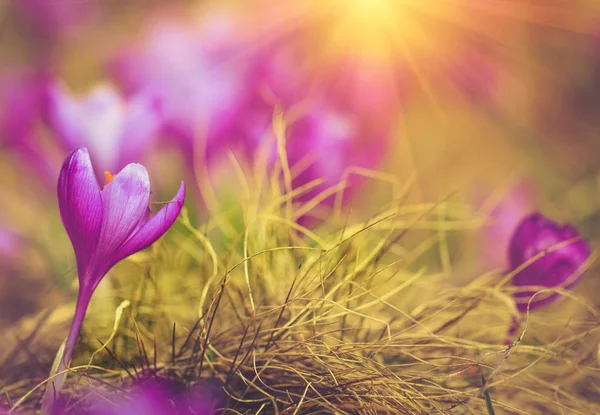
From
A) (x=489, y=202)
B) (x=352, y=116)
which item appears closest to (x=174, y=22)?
(x=352, y=116)

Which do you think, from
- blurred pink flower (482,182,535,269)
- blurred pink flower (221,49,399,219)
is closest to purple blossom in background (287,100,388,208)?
blurred pink flower (221,49,399,219)

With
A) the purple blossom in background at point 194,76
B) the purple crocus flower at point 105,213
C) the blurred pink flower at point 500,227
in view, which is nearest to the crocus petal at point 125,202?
the purple crocus flower at point 105,213

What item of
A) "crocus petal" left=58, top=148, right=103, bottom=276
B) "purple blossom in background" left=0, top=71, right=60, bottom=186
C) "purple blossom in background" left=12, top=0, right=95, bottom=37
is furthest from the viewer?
"purple blossom in background" left=12, top=0, right=95, bottom=37

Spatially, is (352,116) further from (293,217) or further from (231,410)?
(231,410)

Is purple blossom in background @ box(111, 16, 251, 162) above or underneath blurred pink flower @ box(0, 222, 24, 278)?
above

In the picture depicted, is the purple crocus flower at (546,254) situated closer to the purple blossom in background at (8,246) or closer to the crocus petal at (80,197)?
the crocus petal at (80,197)

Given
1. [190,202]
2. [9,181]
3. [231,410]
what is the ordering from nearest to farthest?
[231,410], [190,202], [9,181]

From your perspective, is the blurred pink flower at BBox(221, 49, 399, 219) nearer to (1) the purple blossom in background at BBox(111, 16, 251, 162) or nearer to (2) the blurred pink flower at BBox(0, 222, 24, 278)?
(1) the purple blossom in background at BBox(111, 16, 251, 162)
